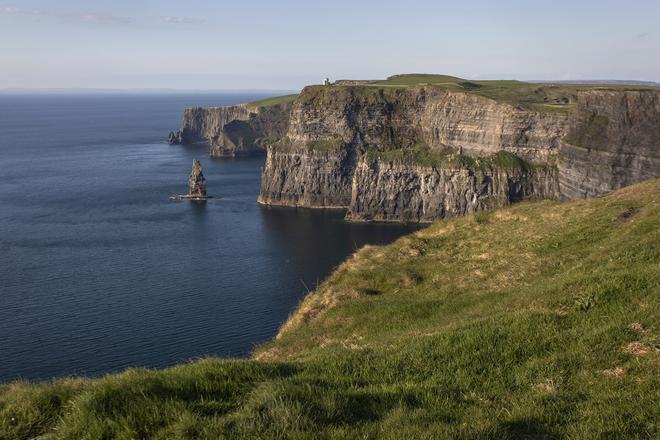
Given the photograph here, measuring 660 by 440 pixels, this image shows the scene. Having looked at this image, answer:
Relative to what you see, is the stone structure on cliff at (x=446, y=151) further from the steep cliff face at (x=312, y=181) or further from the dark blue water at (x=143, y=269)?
the dark blue water at (x=143, y=269)

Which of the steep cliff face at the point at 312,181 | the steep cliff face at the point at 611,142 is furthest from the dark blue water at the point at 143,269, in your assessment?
the steep cliff face at the point at 611,142

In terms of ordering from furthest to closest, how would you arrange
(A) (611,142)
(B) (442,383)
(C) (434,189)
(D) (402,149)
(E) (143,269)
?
1. (D) (402,149)
2. (C) (434,189)
3. (A) (611,142)
4. (E) (143,269)
5. (B) (442,383)

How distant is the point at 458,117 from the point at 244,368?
128010mm

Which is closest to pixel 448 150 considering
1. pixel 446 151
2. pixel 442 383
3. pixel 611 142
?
→ pixel 446 151

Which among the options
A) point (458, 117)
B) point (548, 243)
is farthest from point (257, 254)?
point (548, 243)

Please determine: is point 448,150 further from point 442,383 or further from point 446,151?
point 442,383

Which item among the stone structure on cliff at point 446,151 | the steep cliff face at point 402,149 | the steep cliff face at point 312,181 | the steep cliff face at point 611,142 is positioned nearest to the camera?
the steep cliff face at point 611,142

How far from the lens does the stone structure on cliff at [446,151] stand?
9356 centimetres

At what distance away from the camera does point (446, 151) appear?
133250mm

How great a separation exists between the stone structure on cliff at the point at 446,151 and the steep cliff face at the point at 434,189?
0.23 meters

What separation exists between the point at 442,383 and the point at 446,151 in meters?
126

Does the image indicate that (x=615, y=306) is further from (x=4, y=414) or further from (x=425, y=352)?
(x=4, y=414)

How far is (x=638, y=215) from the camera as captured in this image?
85.0ft

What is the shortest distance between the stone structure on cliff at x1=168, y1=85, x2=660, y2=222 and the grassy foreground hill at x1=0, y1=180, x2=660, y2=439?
7921cm
